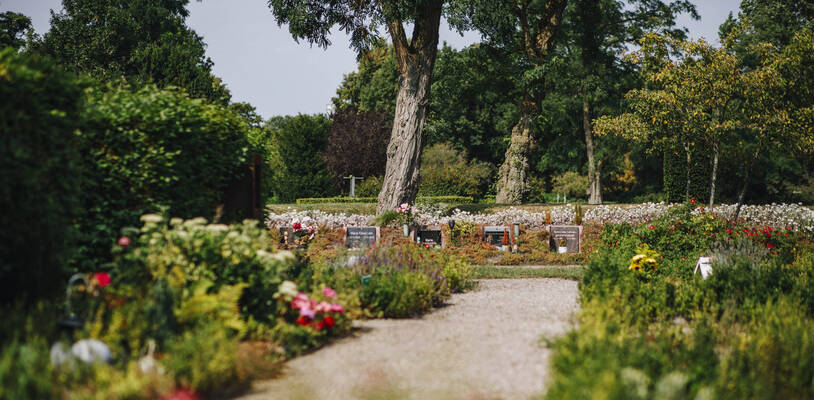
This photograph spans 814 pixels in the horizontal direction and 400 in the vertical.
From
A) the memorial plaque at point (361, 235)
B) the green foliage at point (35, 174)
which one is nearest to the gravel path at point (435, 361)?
the green foliage at point (35, 174)

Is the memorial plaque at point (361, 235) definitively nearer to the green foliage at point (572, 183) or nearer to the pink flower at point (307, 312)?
the pink flower at point (307, 312)

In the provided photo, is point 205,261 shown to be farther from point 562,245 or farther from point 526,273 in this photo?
point 562,245

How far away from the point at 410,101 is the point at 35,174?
1165 centimetres

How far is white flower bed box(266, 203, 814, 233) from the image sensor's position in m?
14.8

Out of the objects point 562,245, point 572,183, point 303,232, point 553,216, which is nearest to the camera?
point 303,232

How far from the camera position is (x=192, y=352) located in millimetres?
3480

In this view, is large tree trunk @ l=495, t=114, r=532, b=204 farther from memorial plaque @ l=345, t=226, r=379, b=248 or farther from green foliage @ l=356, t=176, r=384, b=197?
green foliage @ l=356, t=176, r=384, b=197

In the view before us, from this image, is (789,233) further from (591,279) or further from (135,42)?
(135,42)

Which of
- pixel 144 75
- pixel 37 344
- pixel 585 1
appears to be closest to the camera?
pixel 37 344

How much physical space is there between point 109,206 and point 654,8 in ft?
95.3

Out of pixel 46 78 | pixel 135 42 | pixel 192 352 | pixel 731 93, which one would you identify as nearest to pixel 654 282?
pixel 192 352

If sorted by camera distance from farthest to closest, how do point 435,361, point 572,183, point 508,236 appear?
point 572,183 → point 508,236 → point 435,361

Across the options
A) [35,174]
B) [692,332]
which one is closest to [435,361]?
[692,332]

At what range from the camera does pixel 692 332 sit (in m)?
4.75
